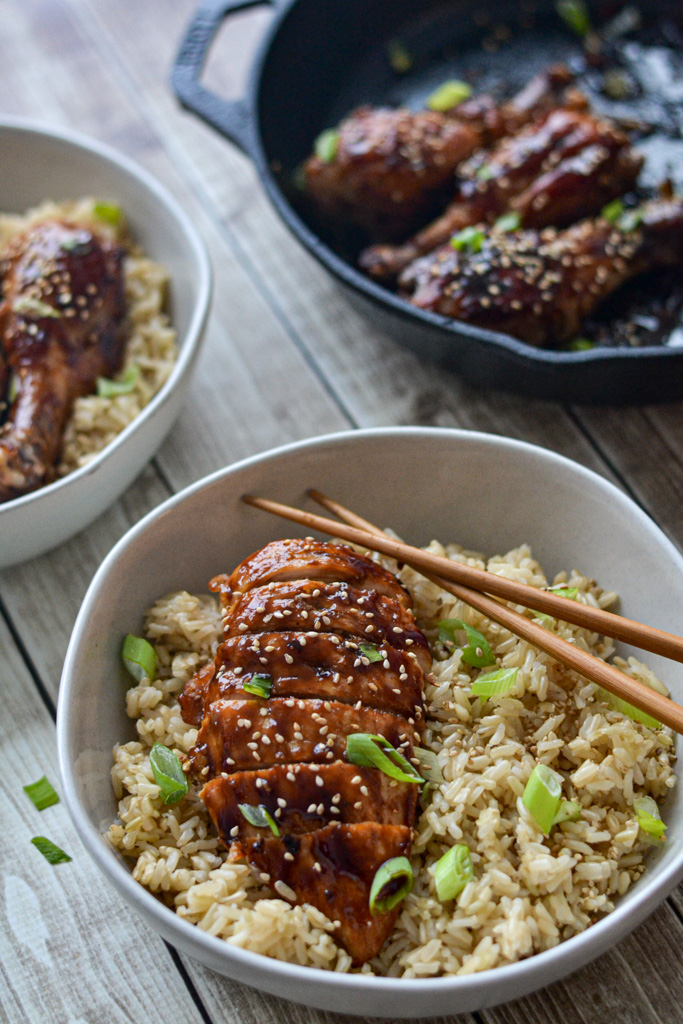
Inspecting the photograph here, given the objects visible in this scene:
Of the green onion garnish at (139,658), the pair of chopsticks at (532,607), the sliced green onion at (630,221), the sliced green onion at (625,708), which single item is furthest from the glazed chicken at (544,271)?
the green onion garnish at (139,658)

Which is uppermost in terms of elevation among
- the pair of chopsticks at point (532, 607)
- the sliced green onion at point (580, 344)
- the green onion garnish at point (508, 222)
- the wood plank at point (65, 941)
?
the green onion garnish at point (508, 222)

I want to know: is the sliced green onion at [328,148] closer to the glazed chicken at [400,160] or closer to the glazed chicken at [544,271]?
the glazed chicken at [400,160]

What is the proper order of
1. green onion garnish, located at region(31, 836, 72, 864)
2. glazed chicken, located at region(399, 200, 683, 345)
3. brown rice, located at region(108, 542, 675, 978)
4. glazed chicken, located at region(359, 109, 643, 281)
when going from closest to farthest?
brown rice, located at region(108, 542, 675, 978), green onion garnish, located at region(31, 836, 72, 864), glazed chicken, located at region(399, 200, 683, 345), glazed chicken, located at region(359, 109, 643, 281)

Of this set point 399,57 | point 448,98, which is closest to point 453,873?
point 448,98

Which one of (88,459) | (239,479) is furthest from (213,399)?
(239,479)

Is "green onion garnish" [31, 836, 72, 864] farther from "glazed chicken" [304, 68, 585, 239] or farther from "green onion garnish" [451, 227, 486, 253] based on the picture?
"glazed chicken" [304, 68, 585, 239]

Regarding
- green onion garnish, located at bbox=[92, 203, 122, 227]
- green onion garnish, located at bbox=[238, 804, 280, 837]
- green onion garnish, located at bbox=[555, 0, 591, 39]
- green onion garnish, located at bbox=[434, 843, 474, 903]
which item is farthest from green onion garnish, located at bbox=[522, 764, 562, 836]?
green onion garnish, located at bbox=[555, 0, 591, 39]
